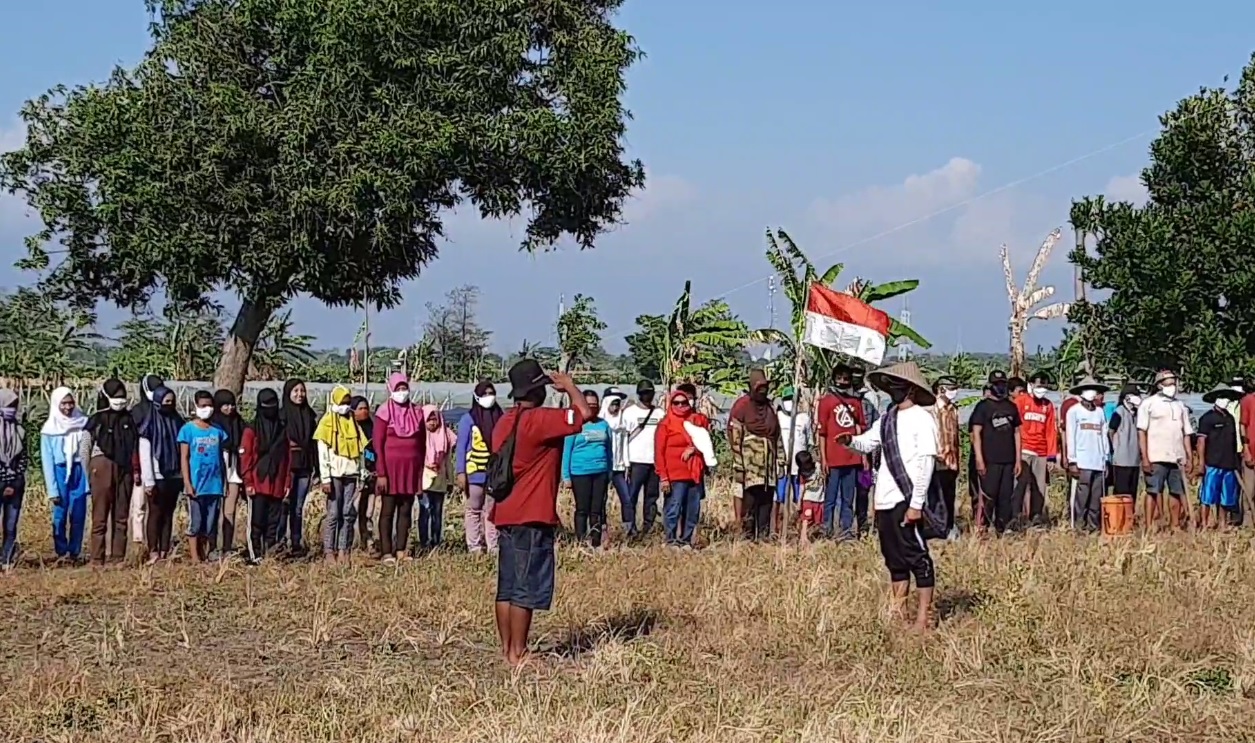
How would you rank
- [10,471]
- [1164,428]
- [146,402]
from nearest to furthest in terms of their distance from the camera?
[10,471], [146,402], [1164,428]

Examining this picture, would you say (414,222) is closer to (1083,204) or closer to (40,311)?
(40,311)

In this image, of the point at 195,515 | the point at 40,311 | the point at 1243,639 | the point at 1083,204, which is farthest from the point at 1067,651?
the point at 40,311

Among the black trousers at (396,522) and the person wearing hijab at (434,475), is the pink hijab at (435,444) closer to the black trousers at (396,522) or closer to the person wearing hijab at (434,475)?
the person wearing hijab at (434,475)

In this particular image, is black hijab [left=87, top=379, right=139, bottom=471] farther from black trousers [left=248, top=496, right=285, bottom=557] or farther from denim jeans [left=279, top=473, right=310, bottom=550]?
denim jeans [left=279, top=473, right=310, bottom=550]

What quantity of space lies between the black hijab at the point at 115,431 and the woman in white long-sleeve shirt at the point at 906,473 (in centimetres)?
674

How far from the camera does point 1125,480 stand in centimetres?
1650

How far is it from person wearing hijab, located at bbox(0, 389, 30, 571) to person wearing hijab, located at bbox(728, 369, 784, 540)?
21.2ft

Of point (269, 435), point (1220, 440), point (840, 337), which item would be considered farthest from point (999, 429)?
point (269, 435)

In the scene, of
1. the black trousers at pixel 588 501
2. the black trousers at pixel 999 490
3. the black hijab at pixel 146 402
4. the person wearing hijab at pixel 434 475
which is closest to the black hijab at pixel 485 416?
the person wearing hijab at pixel 434 475

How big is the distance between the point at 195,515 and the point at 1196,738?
28.5ft

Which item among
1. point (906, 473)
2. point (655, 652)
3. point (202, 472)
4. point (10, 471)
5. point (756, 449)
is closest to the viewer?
point (655, 652)

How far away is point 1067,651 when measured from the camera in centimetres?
930

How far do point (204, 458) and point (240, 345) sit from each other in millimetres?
10816

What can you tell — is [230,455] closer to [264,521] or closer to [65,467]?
[264,521]
